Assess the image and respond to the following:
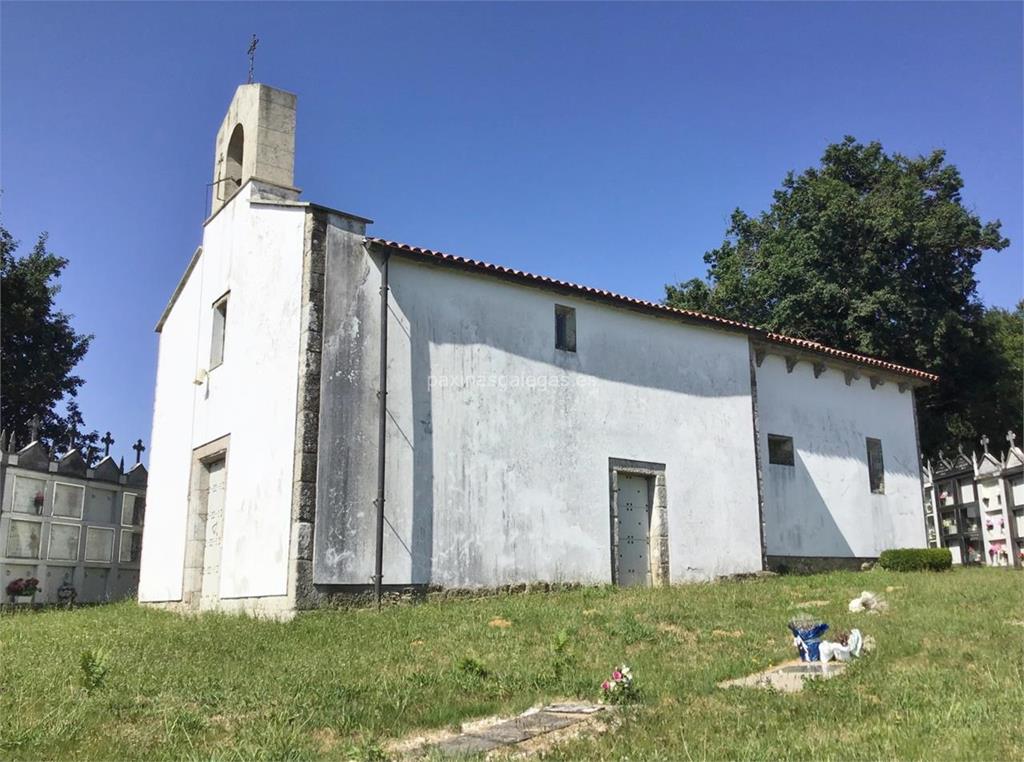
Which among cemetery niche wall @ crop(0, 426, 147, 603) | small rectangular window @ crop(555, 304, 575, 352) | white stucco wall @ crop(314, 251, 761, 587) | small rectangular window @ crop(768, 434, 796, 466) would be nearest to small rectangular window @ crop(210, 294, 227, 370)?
white stucco wall @ crop(314, 251, 761, 587)

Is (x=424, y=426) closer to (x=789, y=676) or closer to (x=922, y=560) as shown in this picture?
(x=789, y=676)

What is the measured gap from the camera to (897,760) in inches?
201

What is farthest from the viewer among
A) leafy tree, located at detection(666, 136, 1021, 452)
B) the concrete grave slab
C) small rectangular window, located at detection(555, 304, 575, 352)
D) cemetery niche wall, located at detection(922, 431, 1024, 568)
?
leafy tree, located at detection(666, 136, 1021, 452)

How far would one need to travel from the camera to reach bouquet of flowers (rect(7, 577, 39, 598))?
55.8ft

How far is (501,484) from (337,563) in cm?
340

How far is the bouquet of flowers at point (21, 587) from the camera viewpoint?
17.0 m

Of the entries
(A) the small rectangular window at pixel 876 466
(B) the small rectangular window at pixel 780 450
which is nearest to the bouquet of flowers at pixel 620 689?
(B) the small rectangular window at pixel 780 450

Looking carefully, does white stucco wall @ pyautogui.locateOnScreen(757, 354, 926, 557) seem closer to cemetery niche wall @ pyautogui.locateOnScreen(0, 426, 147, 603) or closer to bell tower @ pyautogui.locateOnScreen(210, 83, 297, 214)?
bell tower @ pyautogui.locateOnScreen(210, 83, 297, 214)

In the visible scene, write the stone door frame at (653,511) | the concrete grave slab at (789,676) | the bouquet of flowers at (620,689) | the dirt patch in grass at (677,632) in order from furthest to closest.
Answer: the stone door frame at (653,511) → the dirt patch in grass at (677,632) → the concrete grave slab at (789,676) → the bouquet of flowers at (620,689)

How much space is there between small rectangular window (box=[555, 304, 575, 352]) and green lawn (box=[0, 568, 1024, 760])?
542 centimetres

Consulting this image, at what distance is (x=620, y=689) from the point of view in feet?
23.0

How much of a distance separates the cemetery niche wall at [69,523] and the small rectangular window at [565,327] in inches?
420
